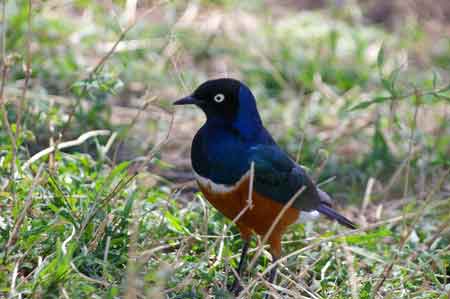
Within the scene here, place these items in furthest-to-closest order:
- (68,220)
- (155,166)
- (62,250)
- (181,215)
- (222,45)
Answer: (222,45) < (155,166) < (181,215) < (68,220) < (62,250)

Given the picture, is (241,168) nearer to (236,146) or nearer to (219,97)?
(236,146)

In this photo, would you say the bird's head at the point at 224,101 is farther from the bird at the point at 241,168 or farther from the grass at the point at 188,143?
the grass at the point at 188,143

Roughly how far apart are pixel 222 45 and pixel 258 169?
3549 mm

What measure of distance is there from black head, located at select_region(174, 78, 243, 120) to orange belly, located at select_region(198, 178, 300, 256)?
371mm

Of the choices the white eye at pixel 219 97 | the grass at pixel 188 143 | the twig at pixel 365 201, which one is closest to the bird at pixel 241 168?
the white eye at pixel 219 97

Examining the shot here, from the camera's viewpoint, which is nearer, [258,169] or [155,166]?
[258,169]

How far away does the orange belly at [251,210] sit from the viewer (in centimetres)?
372

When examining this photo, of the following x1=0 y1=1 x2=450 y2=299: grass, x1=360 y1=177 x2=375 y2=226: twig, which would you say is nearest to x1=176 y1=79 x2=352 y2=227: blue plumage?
x1=0 y1=1 x2=450 y2=299: grass

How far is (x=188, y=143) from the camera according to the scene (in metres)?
5.79

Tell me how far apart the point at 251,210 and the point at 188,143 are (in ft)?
6.80

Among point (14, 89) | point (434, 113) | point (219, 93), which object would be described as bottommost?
point (434, 113)

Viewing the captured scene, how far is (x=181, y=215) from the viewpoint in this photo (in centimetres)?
431

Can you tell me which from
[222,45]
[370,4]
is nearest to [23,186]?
[222,45]

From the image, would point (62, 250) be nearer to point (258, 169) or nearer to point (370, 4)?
point (258, 169)
